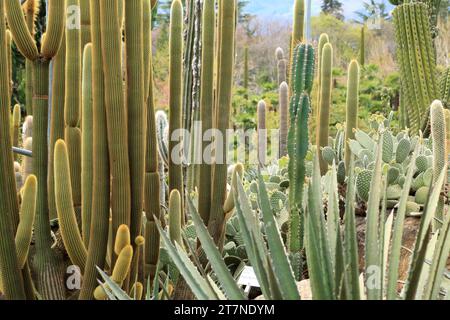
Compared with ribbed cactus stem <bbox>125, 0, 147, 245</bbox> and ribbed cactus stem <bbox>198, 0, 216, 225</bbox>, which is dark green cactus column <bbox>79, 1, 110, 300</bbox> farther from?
ribbed cactus stem <bbox>198, 0, 216, 225</bbox>

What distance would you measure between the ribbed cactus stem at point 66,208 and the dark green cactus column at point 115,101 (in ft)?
0.40

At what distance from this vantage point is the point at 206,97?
2344 millimetres

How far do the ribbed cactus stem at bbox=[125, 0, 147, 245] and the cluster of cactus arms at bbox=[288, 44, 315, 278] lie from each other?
0.41 meters

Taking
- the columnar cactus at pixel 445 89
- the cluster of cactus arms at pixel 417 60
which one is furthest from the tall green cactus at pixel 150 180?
the columnar cactus at pixel 445 89

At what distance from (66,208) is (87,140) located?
0.75ft

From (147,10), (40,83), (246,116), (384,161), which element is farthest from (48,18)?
→ (246,116)

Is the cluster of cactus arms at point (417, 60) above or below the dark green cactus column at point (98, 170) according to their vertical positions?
above

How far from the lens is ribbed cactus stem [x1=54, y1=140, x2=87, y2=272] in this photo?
5.46 ft

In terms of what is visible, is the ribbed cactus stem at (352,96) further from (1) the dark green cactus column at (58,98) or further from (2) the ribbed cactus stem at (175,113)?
(1) the dark green cactus column at (58,98)

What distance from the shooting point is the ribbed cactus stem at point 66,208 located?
5.46 feet

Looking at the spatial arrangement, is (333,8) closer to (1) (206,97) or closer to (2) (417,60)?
(2) (417,60)

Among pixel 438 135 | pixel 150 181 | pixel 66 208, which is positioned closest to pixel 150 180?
pixel 150 181

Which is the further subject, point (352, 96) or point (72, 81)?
point (352, 96)
